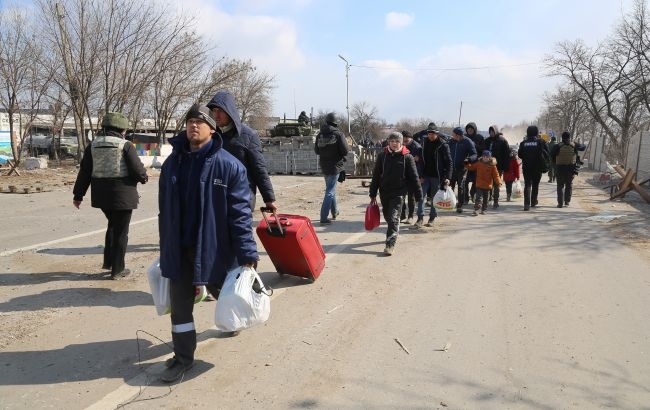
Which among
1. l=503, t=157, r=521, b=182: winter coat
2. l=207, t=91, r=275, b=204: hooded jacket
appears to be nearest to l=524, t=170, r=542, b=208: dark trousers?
l=503, t=157, r=521, b=182: winter coat

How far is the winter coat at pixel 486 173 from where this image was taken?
10383 millimetres

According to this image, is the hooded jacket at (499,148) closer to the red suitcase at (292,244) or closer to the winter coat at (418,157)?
the winter coat at (418,157)

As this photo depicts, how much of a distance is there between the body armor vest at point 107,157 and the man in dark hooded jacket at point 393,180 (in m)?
3.32

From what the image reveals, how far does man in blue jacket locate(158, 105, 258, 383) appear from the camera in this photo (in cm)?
323

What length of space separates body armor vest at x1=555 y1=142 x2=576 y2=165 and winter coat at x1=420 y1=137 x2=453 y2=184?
4.19m

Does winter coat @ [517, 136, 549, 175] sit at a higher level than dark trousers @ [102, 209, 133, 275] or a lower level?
higher

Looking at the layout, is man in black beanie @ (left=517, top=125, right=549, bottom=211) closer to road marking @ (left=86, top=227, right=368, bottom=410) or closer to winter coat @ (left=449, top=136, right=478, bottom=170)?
winter coat @ (left=449, top=136, right=478, bottom=170)

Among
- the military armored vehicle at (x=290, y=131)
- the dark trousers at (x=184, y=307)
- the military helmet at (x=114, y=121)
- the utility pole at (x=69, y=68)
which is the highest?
the utility pole at (x=69, y=68)

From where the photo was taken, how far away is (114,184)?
538 cm

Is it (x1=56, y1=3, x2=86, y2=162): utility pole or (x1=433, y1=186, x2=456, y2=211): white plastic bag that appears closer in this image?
(x1=433, y1=186, x2=456, y2=211): white plastic bag

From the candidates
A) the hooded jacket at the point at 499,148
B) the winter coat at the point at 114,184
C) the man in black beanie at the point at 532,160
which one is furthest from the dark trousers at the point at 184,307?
the hooded jacket at the point at 499,148

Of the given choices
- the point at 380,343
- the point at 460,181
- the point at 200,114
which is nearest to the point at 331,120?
the point at 460,181

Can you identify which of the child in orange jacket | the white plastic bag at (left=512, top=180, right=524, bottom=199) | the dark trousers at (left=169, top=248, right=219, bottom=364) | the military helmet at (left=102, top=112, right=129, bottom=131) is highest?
the military helmet at (left=102, top=112, right=129, bottom=131)

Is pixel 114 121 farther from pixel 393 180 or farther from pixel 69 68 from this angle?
pixel 69 68
